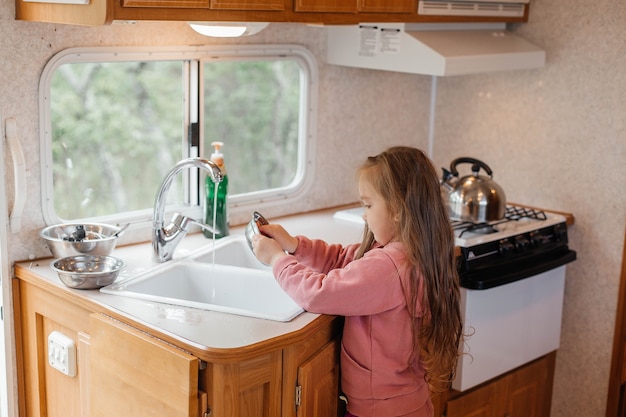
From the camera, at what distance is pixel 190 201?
110 inches

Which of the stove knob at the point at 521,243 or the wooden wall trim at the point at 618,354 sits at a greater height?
the stove knob at the point at 521,243

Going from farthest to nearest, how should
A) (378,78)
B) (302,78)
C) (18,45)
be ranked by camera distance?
(378,78), (302,78), (18,45)

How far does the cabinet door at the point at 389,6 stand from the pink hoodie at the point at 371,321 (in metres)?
0.85

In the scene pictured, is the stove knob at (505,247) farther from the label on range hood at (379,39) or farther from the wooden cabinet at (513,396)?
the label on range hood at (379,39)

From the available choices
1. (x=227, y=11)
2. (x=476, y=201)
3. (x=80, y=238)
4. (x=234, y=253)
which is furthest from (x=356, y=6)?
(x=80, y=238)

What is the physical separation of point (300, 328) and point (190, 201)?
1.00 meters

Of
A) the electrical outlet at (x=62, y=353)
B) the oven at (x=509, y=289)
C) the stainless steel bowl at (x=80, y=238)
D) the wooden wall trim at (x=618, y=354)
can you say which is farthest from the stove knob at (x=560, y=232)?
the electrical outlet at (x=62, y=353)

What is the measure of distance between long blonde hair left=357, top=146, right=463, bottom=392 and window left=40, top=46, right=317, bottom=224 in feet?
2.80

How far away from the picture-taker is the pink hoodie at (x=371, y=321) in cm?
198

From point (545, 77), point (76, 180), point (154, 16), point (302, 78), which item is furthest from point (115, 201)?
point (545, 77)

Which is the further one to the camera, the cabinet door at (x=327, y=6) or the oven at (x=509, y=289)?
the oven at (x=509, y=289)

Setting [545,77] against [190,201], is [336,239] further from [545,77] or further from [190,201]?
[545,77]

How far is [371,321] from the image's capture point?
2.06 m

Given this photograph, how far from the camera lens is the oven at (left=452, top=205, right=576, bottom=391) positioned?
8.51 feet
